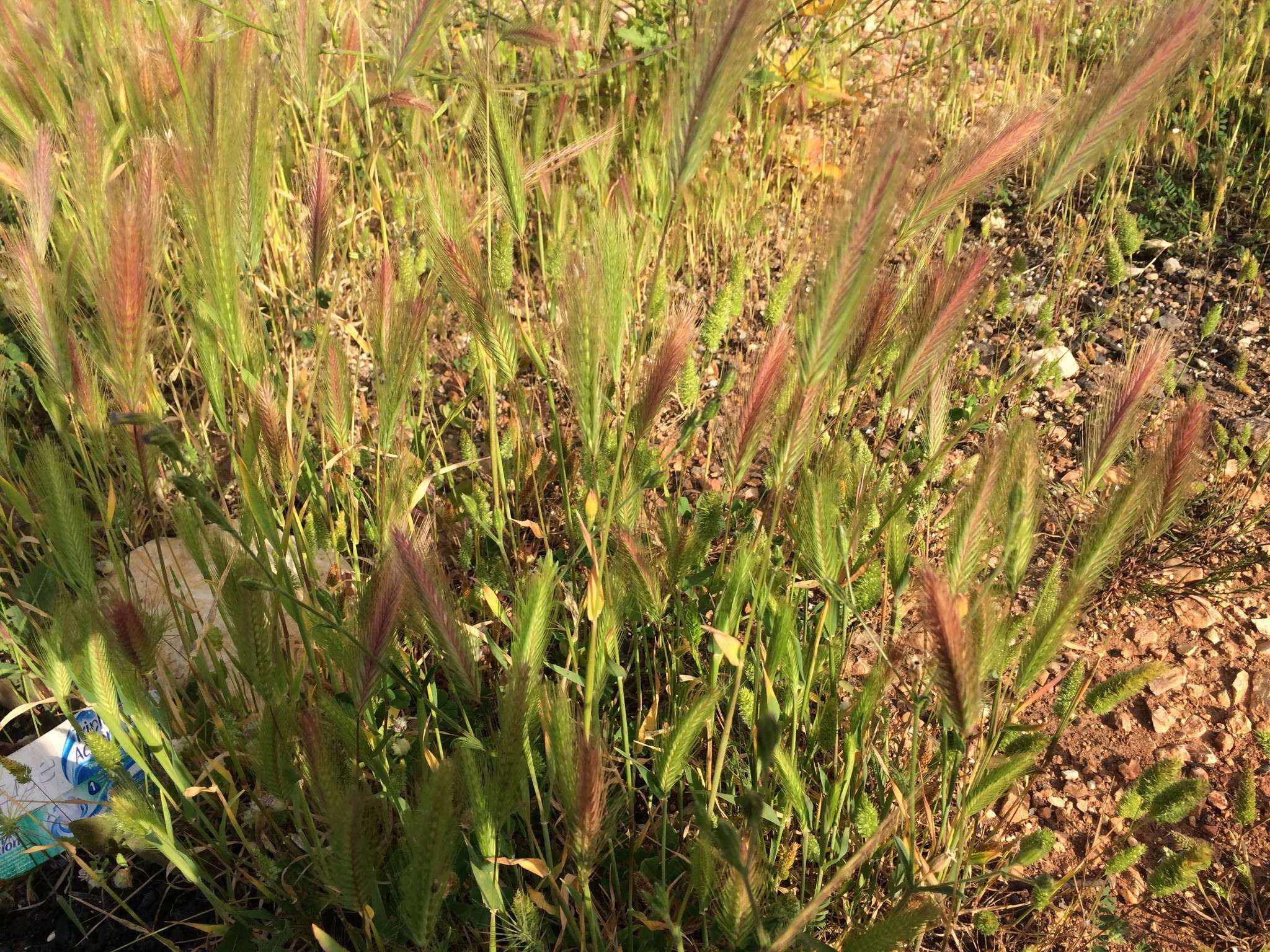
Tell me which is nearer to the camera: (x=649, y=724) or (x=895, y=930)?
(x=895, y=930)

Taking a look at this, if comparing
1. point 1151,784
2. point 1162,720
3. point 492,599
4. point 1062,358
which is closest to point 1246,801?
point 1151,784

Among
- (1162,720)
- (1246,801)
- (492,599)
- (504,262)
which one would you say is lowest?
(1162,720)

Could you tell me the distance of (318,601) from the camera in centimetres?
129

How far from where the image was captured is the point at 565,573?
1499 millimetres

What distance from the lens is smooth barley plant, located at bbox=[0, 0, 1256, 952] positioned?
3.38 ft

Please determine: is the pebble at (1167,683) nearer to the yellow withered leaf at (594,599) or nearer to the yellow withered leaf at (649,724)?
the yellow withered leaf at (649,724)

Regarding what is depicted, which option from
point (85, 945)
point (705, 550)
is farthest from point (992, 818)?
point (85, 945)

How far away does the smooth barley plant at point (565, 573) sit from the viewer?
1031mm

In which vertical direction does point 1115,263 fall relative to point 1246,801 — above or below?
above

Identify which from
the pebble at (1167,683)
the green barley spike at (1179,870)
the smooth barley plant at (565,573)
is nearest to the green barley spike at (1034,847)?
the smooth barley plant at (565,573)

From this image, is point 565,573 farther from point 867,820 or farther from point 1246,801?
point 1246,801

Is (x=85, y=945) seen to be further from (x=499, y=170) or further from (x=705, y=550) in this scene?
(x=499, y=170)

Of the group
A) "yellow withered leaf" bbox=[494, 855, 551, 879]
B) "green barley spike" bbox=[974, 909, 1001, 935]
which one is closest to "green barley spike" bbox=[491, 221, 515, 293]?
"yellow withered leaf" bbox=[494, 855, 551, 879]

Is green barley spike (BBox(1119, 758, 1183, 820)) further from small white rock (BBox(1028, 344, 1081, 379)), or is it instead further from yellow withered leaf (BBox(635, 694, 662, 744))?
small white rock (BBox(1028, 344, 1081, 379))
